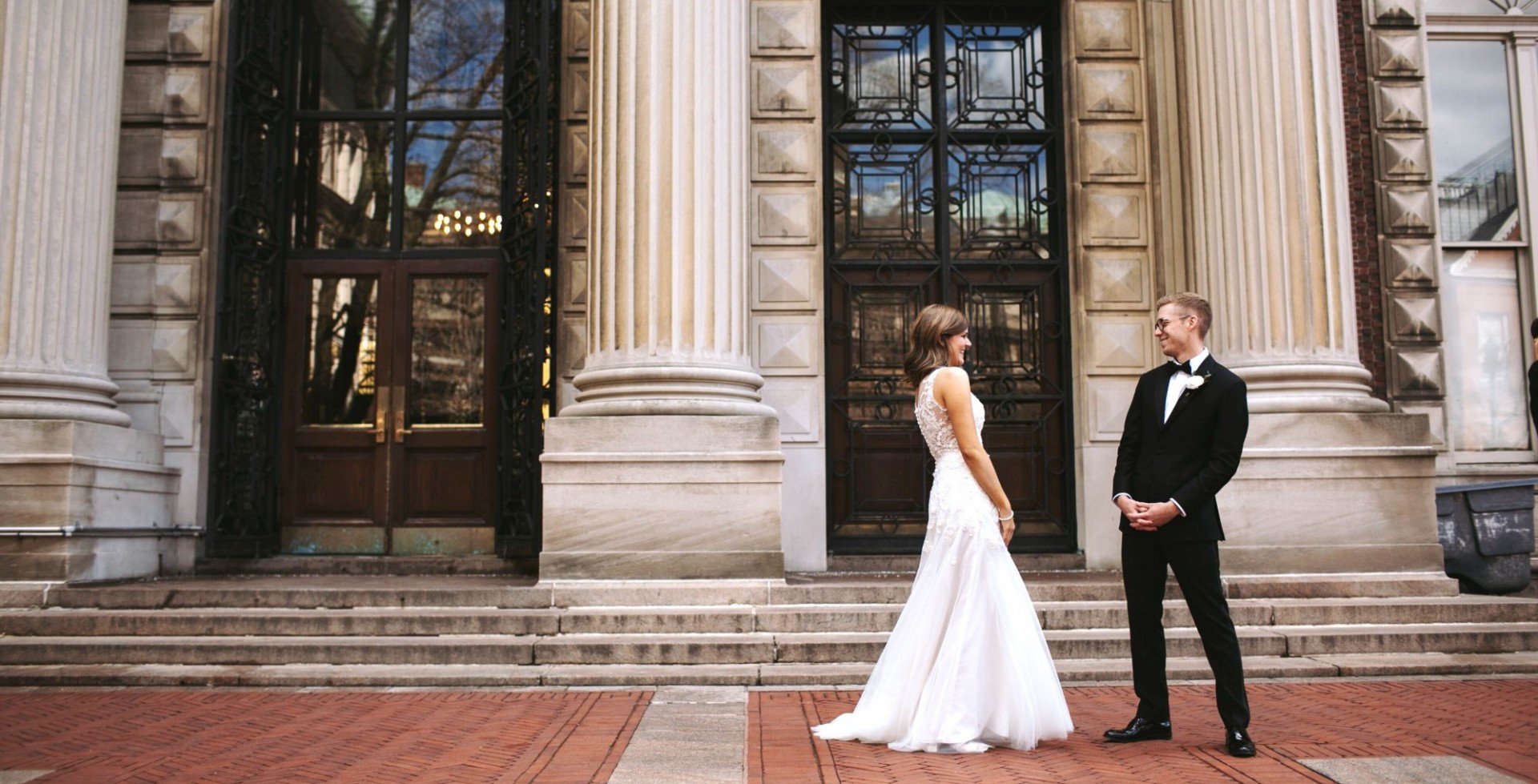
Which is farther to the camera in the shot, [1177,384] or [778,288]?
[778,288]

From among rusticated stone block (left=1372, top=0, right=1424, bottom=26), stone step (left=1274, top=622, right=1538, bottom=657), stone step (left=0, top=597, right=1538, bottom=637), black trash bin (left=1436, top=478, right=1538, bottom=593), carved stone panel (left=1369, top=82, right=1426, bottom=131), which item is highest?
rusticated stone block (left=1372, top=0, right=1424, bottom=26)

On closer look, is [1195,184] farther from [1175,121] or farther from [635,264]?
[635,264]

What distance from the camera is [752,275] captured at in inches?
458

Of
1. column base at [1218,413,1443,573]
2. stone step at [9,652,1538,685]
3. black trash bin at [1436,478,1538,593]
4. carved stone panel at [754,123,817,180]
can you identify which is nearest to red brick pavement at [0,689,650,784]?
stone step at [9,652,1538,685]

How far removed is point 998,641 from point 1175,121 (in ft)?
24.7

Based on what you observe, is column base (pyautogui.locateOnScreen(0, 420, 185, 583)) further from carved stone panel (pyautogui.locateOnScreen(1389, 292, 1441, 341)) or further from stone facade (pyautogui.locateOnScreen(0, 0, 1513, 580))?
carved stone panel (pyautogui.locateOnScreen(1389, 292, 1441, 341))

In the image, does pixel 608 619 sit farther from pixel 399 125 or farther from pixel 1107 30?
pixel 1107 30

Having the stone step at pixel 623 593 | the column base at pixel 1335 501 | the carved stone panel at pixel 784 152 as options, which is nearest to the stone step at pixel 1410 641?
the stone step at pixel 623 593

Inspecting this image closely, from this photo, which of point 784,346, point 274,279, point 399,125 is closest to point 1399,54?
point 784,346

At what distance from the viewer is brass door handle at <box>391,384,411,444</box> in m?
12.2

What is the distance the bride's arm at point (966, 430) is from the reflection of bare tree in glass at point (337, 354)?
7.75m

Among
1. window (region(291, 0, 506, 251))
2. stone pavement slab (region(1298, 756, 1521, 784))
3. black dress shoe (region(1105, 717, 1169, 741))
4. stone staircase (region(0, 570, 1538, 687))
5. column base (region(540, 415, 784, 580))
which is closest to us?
stone pavement slab (region(1298, 756, 1521, 784))

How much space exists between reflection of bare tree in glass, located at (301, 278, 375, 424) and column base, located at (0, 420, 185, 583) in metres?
1.93

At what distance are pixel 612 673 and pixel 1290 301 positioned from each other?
6407 mm
